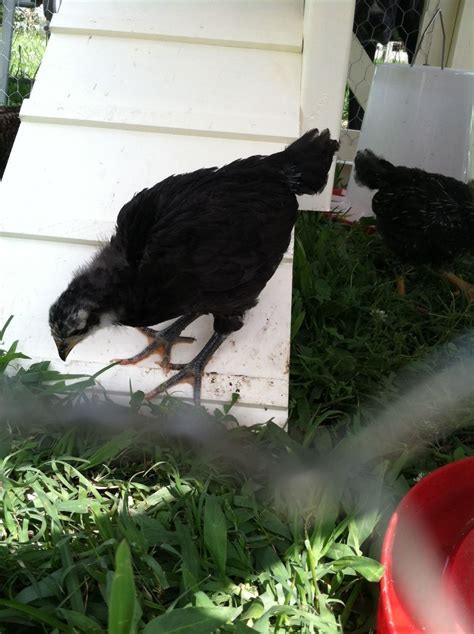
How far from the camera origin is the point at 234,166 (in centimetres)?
204

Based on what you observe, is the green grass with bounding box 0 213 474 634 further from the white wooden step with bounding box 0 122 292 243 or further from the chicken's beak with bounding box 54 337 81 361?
the white wooden step with bounding box 0 122 292 243

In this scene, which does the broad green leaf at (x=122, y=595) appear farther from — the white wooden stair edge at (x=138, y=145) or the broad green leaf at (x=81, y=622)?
the white wooden stair edge at (x=138, y=145)

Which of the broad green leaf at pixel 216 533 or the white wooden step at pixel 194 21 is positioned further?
the white wooden step at pixel 194 21

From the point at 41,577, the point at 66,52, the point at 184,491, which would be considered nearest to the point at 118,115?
the point at 66,52

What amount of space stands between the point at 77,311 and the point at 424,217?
6.00ft

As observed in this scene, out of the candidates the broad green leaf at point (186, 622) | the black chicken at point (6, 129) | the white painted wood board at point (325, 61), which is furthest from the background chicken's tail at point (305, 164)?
the black chicken at point (6, 129)

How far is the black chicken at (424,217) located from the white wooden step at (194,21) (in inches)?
33.8

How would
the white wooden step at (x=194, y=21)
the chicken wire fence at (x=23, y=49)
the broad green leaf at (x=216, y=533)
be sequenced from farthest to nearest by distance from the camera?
the chicken wire fence at (x=23, y=49)
the white wooden step at (x=194, y=21)
the broad green leaf at (x=216, y=533)

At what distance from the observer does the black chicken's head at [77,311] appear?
1.88 meters

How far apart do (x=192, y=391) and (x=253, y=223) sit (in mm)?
591

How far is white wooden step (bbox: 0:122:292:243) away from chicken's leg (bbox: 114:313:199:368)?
40 centimetres

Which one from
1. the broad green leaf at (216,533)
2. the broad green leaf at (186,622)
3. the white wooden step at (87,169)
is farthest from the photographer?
the white wooden step at (87,169)

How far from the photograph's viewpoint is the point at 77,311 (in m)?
1.88

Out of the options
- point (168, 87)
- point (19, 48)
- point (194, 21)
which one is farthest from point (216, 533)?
point (19, 48)
